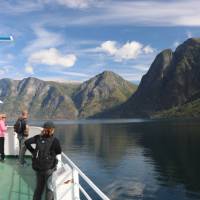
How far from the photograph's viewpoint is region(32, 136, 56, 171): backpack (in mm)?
10016

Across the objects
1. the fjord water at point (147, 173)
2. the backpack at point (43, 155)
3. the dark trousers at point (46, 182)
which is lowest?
the fjord water at point (147, 173)

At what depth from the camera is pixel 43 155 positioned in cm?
1004

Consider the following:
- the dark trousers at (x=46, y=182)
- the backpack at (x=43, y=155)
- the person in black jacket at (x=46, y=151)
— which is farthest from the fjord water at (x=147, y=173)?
the backpack at (x=43, y=155)

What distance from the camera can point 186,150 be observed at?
100000 mm

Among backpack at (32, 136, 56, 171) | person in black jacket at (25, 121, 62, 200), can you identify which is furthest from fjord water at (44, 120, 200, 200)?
backpack at (32, 136, 56, 171)

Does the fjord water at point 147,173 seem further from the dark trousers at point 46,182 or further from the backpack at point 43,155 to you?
the backpack at point 43,155

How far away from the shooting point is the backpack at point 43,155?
10.0 meters

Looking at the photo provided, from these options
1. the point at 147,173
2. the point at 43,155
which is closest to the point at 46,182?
the point at 43,155

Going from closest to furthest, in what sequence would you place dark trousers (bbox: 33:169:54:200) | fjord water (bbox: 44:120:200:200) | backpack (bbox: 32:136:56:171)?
backpack (bbox: 32:136:56:171) < dark trousers (bbox: 33:169:54:200) < fjord water (bbox: 44:120:200:200)

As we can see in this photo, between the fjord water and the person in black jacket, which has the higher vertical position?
the person in black jacket

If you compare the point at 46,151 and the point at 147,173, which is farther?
the point at 147,173

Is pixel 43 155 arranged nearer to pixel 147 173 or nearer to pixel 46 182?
pixel 46 182

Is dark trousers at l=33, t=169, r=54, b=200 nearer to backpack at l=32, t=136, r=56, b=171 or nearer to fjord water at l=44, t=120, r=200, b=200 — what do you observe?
backpack at l=32, t=136, r=56, b=171

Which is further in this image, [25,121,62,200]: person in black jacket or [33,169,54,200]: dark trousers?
[33,169,54,200]: dark trousers
